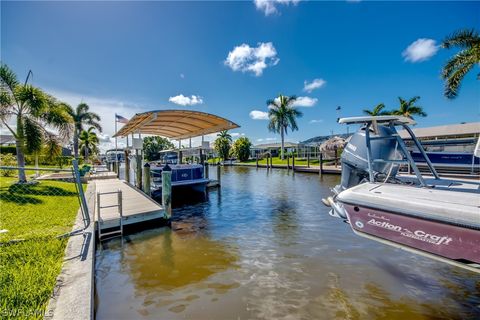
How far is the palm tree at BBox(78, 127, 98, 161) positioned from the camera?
125 feet

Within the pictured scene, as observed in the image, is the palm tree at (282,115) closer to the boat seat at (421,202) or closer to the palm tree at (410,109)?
the palm tree at (410,109)

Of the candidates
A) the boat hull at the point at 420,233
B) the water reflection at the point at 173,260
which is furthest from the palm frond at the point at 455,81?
the water reflection at the point at 173,260

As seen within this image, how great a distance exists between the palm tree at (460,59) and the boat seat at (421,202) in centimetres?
1595

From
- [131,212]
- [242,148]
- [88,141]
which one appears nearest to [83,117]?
[88,141]

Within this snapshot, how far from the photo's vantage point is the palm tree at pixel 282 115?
4003cm

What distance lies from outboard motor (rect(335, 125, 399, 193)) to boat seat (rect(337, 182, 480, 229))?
3.57 feet

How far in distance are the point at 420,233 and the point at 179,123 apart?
1321cm

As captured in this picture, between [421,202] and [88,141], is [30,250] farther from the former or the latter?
[88,141]

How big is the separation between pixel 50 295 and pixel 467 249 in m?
5.04

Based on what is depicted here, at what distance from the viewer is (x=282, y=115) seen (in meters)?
40.2

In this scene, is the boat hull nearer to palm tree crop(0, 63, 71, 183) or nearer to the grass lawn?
the grass lawn

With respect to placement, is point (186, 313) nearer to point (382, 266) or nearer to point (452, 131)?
point (382, 266)

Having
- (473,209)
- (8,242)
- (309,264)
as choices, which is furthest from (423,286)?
(8,242)

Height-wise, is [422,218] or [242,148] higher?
[242,148]
